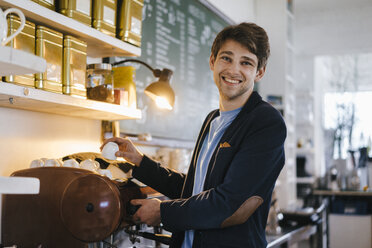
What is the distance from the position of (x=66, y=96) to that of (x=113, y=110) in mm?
300

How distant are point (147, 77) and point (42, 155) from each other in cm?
101

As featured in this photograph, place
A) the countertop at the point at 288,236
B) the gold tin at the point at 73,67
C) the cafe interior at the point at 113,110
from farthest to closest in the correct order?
1. the countertop at the point at 288,236
2. the gold tin at the point at 73,67
3. the cafe interior at the point at 113,110

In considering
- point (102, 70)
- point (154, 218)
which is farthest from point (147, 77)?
point (154, 218)

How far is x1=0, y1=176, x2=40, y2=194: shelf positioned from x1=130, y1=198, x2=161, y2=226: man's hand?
628mm

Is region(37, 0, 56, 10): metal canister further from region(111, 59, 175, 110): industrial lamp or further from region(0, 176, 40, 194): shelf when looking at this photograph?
region(0, 176, 40, 194): shelf

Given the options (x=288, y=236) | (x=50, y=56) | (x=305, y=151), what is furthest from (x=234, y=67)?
(x=305, y=151)

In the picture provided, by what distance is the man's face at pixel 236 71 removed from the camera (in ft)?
5.39

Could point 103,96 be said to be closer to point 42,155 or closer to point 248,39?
point 42,155

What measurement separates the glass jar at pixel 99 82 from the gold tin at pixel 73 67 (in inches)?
3.0

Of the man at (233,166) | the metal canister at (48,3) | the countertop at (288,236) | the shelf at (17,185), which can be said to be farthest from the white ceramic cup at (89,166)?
the countertop at (288,236)

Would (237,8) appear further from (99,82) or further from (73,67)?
(73,67)

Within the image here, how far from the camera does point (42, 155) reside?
192 centimetres

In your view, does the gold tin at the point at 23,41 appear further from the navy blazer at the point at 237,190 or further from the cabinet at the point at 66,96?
the navy blazer at the point at 237,190

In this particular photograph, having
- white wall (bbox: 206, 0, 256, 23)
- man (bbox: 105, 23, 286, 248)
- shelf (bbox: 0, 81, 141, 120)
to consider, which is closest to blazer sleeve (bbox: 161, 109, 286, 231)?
man (bbox: 105, 23, 286, 248)
